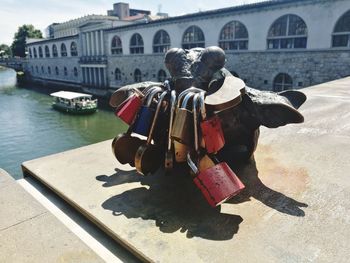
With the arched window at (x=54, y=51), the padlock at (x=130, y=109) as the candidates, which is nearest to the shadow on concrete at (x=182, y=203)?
the padlock at (x=130, y=109)

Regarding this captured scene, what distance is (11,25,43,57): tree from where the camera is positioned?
223 ft

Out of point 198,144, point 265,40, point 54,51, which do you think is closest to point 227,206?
point 198,144

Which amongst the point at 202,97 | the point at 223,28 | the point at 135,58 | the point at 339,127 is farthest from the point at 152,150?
the point at 135,58

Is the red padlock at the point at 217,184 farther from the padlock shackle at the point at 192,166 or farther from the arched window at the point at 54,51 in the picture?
the arched window at the point at 54,51

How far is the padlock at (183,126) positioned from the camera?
2.20 metres

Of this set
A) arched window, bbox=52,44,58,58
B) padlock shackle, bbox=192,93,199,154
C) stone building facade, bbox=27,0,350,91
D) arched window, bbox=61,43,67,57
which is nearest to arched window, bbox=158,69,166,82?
stone building facade, bbox=27,0,350,91

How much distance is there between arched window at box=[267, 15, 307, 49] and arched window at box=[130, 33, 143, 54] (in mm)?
13914

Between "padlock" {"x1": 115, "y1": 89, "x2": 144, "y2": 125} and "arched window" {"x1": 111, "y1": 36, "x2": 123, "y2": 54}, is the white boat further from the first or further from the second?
"padlock" {"x1": 115, "y1": 89, "x2": 144, "y2": 125}

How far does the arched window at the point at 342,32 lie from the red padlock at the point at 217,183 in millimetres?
17467

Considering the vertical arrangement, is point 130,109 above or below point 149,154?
above

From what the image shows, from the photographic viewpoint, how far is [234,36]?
2105 cm

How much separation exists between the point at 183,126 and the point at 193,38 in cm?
2277

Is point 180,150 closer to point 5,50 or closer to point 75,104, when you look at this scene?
point 75,104

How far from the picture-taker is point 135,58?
29.7m
